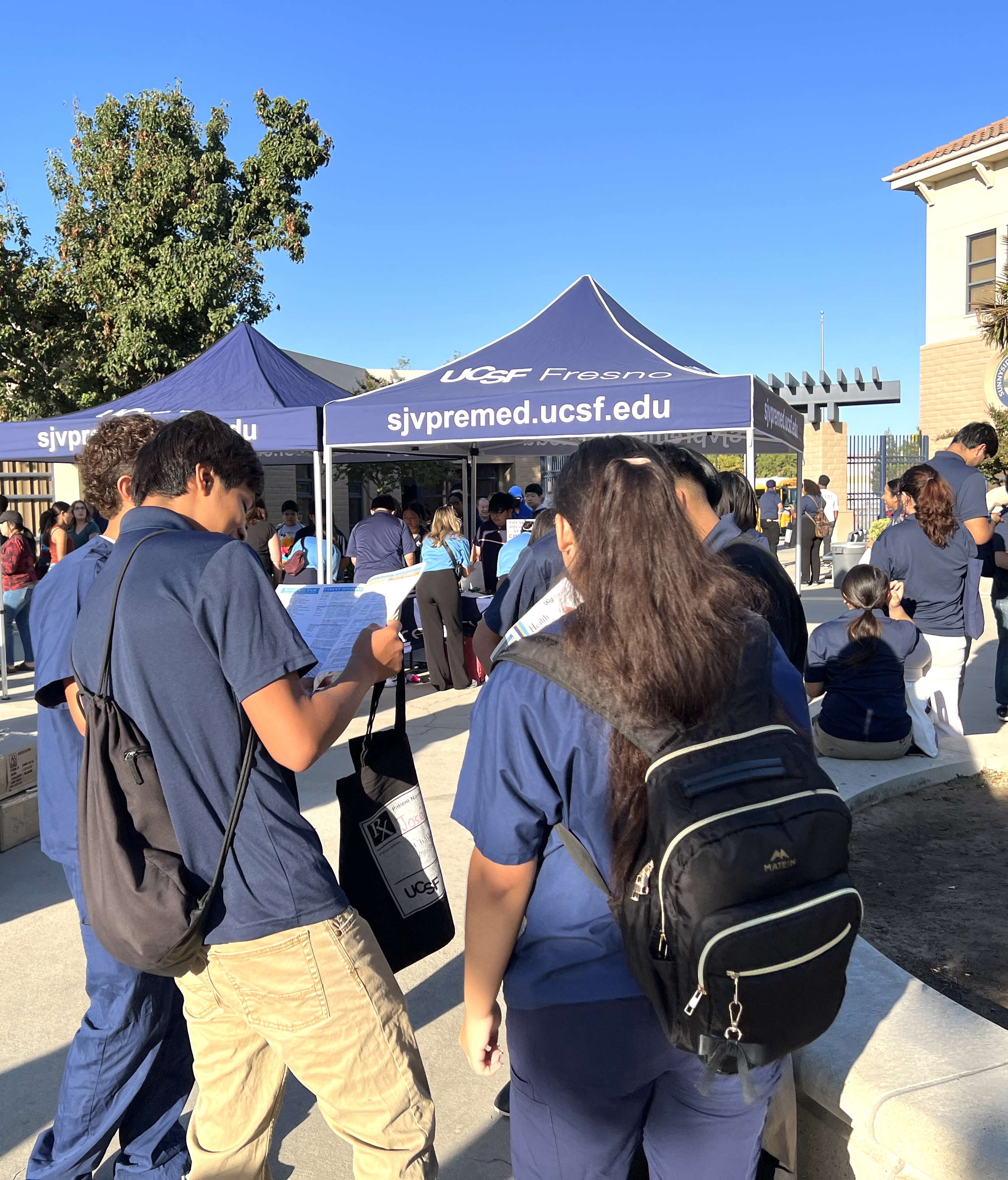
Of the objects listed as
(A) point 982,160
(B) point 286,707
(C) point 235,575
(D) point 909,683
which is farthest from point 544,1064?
(A) point 982,160

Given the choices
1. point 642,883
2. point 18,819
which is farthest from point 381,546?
point 642,883

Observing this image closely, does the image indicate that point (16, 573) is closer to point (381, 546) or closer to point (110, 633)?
point (381, 546)

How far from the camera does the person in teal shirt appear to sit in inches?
342

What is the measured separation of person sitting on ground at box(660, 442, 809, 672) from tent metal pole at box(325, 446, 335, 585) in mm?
6083

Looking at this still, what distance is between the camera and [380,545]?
9.62 meters

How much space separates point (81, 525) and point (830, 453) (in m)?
20.6

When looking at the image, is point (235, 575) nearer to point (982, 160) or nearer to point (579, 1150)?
point (579, 1150)

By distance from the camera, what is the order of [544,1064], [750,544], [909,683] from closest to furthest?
[544,1064] < [750,544] < [909,683]

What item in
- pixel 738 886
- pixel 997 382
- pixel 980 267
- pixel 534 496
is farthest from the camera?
pixel 980 267

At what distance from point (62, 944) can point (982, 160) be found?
995 inches

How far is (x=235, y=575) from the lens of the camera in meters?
1.75

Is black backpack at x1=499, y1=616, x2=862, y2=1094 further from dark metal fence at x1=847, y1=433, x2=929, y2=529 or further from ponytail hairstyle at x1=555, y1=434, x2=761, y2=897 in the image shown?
dark metal fence at x1=847, y1=433, x2=929, y2=529

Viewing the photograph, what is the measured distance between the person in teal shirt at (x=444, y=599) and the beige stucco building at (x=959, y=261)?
17819mm

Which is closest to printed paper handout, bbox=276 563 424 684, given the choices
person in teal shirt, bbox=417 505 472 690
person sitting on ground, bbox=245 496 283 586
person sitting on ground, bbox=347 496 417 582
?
person sitting on ground, bbox=245 496 283 586
